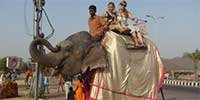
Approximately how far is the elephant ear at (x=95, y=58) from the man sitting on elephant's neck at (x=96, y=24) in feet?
1.52

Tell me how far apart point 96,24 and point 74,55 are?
983 mm

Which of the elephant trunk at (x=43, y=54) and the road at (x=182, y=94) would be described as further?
the road at (x=182, y=94)

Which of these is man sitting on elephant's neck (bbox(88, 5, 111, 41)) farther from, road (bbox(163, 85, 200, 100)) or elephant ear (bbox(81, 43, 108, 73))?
road (bbox(163, 85, 200, 100))

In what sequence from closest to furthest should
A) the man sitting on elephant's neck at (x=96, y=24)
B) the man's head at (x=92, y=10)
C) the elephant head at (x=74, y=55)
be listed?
the elephant head at (x=74, y=55)
the man sitting on elephant's neck at (x=96, y=24)
the man's head at (x=92, y=10)

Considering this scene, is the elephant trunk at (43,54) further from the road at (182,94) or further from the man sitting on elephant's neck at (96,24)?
the road at (182,94)

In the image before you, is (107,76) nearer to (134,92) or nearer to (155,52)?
(134,92)

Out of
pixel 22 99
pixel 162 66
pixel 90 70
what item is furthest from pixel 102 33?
pixel 22 99

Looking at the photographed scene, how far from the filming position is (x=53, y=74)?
8773 mm

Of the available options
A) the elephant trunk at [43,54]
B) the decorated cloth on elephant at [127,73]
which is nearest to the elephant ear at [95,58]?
the decorated cloth on elephant at [127,73]

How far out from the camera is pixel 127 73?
891cm

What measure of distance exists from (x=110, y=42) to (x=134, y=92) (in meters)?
1.17

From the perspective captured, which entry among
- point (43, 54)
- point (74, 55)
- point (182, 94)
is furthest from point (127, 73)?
point (182, 94)

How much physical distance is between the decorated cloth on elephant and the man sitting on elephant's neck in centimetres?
28

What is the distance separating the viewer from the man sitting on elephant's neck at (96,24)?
30.4ft
